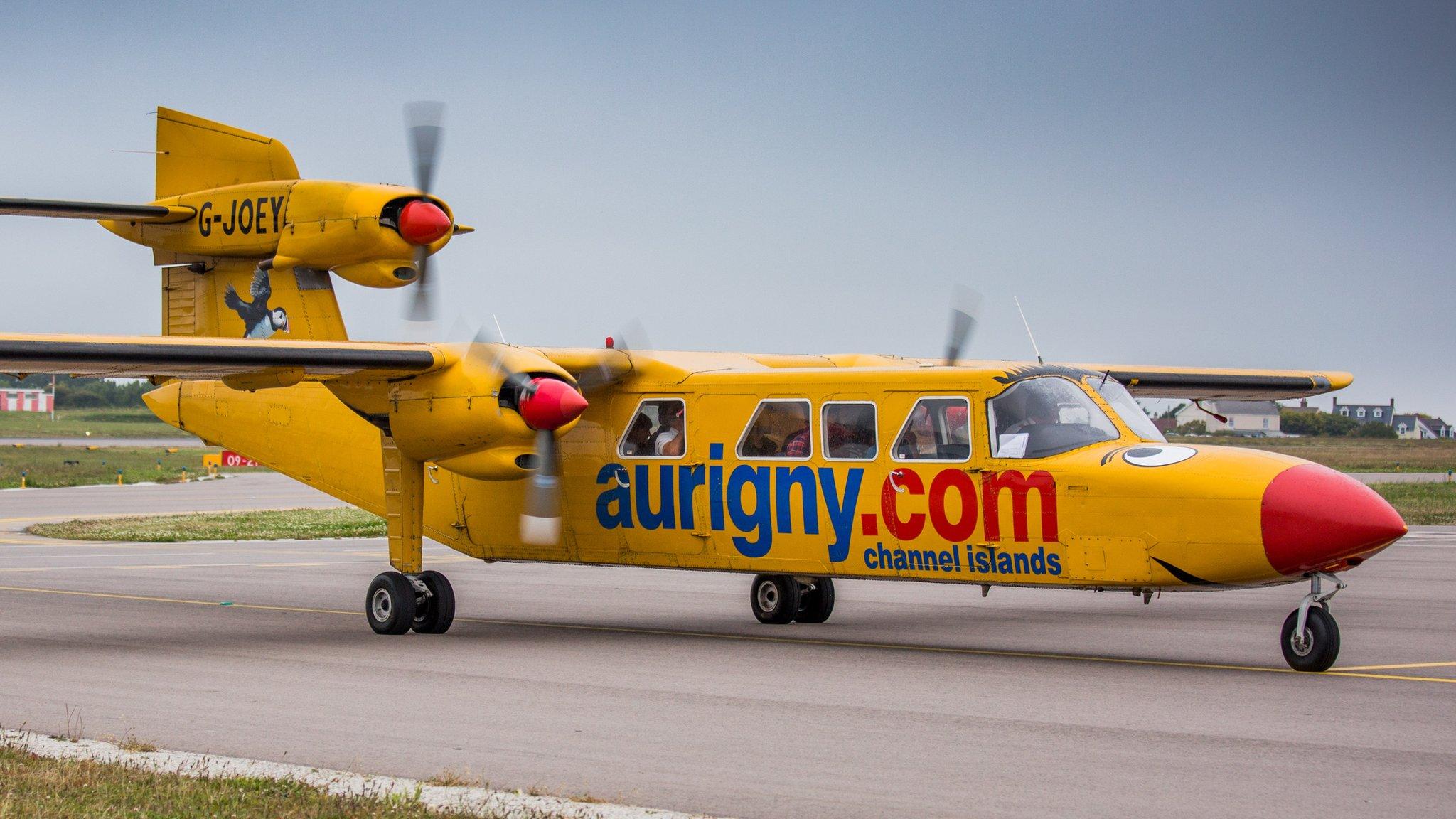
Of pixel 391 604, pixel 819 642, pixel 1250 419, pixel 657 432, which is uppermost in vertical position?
pixel 657 432

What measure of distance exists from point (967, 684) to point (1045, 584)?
1.51 metres

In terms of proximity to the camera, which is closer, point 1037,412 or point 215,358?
point 1037,412

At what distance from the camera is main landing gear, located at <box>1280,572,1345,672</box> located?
11.4m

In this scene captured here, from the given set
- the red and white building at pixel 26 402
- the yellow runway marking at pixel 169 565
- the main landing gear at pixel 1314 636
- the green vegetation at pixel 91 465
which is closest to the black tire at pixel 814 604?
the main landing gear at pixel 1314 636

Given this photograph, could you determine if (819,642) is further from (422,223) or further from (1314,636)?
(422,223)

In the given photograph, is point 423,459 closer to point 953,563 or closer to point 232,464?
point 953,563

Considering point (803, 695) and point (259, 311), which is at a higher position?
point (259, 311)

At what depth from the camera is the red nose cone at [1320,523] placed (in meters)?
10.8

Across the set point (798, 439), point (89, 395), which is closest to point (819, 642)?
point (798, 439)

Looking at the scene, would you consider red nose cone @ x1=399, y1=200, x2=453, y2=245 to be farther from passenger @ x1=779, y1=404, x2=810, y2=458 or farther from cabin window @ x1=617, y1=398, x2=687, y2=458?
passenger @ x1=779, y1=404, x2=810, y2=458

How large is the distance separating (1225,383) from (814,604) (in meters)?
6.31

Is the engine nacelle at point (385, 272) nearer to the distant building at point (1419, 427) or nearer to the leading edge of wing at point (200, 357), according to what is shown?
the leading edge of wing at point (200, 357)

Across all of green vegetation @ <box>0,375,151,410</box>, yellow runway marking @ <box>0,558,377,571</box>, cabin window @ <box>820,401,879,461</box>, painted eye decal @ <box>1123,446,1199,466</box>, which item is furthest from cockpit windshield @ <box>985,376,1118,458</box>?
green vegetation @ <box>0,375,151,410</box>

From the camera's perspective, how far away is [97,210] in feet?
50.4
